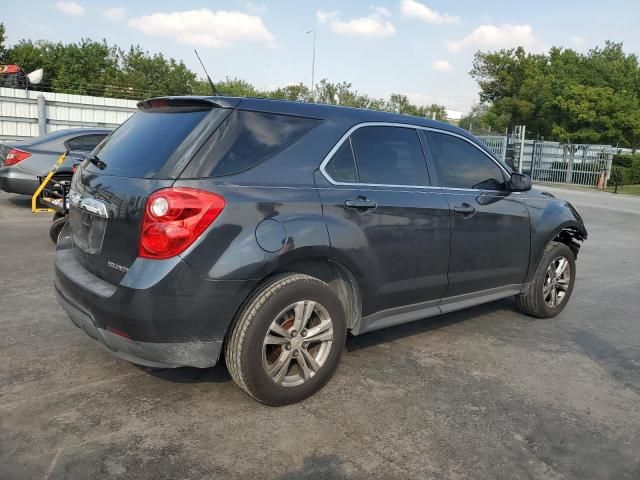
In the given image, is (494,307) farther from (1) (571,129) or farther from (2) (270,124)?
(1) (571,129)

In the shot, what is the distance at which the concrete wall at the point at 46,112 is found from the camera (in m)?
15.2

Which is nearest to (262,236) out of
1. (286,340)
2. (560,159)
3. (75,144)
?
(286,340)

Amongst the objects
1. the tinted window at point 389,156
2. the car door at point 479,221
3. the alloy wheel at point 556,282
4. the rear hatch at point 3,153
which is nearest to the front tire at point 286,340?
the tinted window at point 389,156

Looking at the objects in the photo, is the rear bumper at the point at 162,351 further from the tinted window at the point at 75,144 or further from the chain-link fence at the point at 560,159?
the chain-link fence at the point at 560,159

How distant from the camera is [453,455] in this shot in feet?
9.04

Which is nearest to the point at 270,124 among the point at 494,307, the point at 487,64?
the point at 494,307

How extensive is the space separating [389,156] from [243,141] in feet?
3.73

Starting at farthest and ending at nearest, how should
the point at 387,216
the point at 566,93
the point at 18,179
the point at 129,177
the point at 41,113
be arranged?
the point at 566,93 → the point at 41,113 → the point at 18,179 → the point at 387,216 → the point at 129,177

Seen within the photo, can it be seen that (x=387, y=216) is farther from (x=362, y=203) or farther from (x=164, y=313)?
(x=164, y=313)

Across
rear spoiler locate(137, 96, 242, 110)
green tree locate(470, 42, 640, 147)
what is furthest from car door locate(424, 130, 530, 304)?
green tree locate(470, 42, 640, 147)

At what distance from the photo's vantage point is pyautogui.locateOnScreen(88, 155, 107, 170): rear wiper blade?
132 inches

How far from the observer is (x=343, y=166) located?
3443 mm

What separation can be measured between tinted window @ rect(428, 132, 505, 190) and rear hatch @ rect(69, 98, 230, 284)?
177 centimetres

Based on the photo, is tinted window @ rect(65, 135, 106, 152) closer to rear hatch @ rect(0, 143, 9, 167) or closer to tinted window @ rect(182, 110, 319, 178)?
rear hatch @ rect(0, 143, 9, 167)
